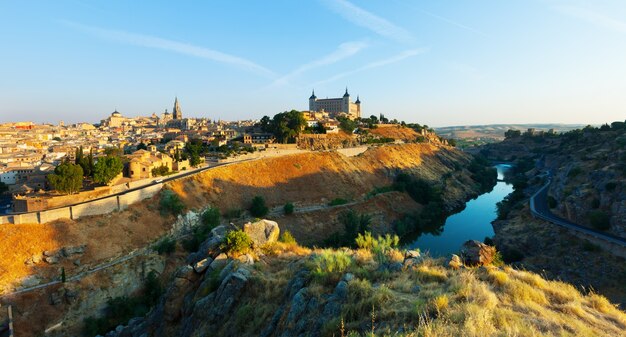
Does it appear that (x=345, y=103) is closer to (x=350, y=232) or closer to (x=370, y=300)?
(x=350, y=232)

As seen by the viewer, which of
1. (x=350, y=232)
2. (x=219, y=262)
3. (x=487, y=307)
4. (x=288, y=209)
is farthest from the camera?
(x=288, y=209)

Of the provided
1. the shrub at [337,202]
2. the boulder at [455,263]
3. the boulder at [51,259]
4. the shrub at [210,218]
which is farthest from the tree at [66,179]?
the boulder at [455,263]

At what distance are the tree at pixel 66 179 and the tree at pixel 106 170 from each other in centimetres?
191

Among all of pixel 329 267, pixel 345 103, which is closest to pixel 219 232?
pixel 329 267

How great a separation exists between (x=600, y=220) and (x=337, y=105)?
363ft

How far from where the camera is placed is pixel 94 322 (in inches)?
867

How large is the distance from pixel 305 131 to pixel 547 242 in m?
47.8

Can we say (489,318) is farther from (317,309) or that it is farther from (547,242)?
(547,242)

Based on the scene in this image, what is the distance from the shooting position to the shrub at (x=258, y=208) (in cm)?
3781

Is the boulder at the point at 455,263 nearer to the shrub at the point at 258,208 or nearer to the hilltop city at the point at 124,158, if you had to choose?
the shrub at the point at 258,208

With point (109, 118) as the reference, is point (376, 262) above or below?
below

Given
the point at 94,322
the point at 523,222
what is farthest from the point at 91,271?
the point at 523,222

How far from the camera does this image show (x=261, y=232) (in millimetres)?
14336

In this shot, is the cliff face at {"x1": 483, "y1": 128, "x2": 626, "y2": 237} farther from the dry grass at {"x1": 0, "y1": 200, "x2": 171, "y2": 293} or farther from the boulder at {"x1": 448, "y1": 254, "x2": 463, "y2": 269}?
the dry grass at {"x1": 0, "y1": 200, "x2": 171, "y2": 293}
